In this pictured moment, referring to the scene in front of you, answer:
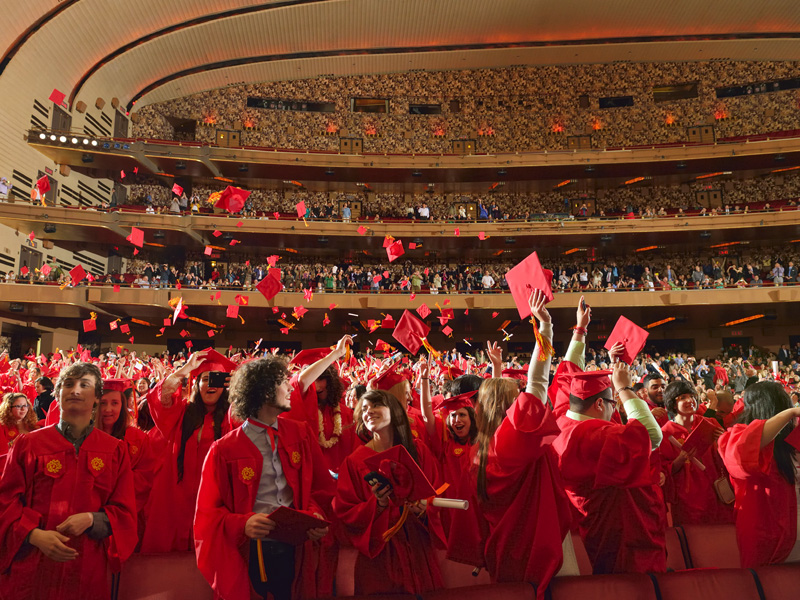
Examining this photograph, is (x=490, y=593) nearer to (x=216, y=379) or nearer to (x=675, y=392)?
(x=216, y=379)

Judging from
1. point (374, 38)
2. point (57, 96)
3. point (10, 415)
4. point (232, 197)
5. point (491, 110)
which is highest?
point (374, 38)

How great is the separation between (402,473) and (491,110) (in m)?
27.8

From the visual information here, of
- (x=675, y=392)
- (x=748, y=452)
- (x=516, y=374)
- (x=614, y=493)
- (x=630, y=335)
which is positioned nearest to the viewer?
(x=748, y=452)

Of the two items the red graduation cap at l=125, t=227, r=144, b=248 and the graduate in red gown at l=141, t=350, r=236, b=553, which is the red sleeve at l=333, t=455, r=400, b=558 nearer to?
the graduate in red gown at l=141, t=350, r=236, b=553

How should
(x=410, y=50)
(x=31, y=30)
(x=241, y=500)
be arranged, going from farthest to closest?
(x=410, y=50), (x=31, y=30), (x=241, y=500)

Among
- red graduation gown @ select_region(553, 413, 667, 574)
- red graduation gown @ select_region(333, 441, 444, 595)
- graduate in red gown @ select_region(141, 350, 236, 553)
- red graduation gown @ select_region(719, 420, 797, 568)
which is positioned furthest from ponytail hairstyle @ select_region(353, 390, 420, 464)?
red graduation gown @ select_region(719, 420, 797, 568)

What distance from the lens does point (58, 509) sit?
2.30 metres

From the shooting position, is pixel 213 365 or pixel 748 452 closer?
pixel 748 452

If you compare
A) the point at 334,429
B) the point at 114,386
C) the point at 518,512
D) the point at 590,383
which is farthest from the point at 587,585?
the point at 114,386

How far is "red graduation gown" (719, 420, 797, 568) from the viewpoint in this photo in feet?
8.36

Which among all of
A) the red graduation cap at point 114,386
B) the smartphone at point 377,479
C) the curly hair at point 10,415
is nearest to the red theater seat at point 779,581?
the smartphone at point 377,479

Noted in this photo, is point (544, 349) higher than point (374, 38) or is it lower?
lower

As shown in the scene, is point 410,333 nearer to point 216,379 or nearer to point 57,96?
point 216,379

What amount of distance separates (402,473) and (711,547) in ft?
7.10
